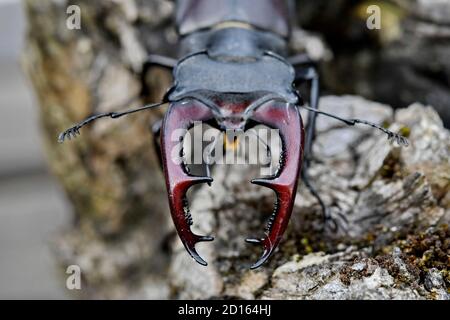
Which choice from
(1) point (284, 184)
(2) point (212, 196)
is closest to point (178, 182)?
(1) point (284, 184)

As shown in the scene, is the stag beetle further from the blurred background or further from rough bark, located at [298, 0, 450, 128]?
the blurred background

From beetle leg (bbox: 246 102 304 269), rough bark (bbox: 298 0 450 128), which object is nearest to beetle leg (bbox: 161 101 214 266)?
beetle leg (bbox: 246 102 304 269)

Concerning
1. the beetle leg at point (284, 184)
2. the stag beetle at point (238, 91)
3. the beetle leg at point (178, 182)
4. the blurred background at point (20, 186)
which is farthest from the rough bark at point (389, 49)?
the blurred background at point (20, 186)

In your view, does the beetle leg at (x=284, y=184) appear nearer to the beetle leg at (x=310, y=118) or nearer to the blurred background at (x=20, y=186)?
the beetle leg at (x=310, y=118)

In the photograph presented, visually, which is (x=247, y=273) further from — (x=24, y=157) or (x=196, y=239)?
(x=24, y=157)

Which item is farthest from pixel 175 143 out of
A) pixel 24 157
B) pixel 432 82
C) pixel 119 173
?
pixel 24 157

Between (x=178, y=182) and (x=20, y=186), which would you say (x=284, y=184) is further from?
(x=20, y=186)

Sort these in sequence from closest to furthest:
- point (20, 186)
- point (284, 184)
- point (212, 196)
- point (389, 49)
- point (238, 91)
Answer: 1. point (284, 184)
2. point (238, 91)
3. point (212, 196)
4. point (389, 49)
5. point (20, 186)
